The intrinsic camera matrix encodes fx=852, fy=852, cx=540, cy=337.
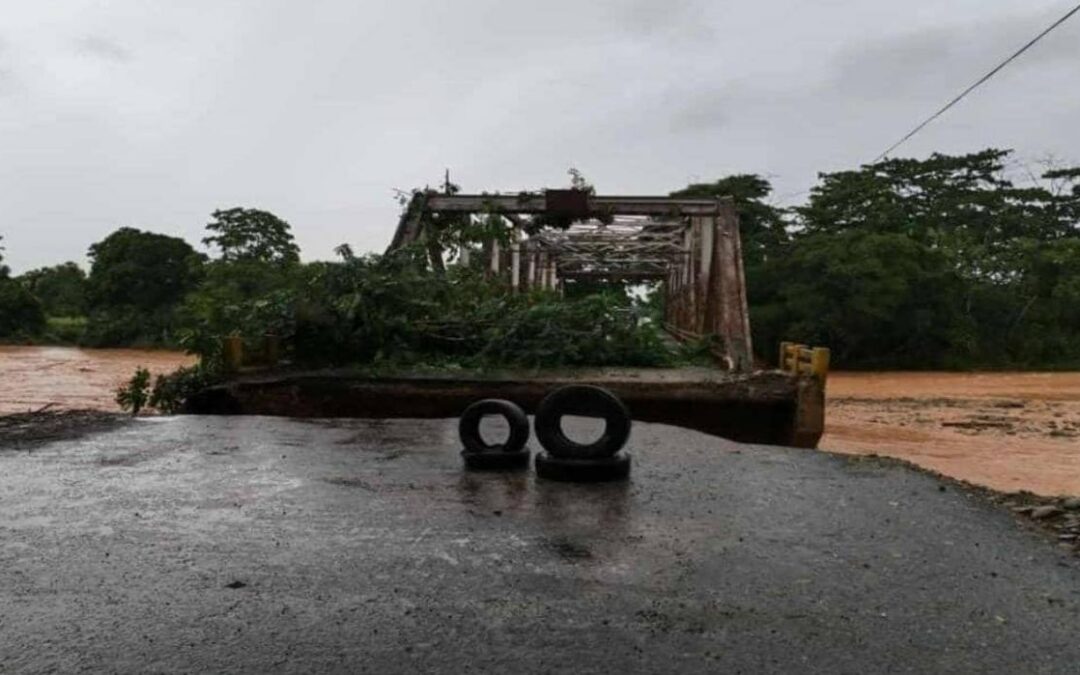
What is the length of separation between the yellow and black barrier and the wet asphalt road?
2.25m

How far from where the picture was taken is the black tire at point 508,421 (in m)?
5.71

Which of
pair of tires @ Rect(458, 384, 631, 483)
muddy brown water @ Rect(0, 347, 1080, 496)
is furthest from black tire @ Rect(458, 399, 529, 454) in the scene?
muddy brown water @ Rect(0, 347, 1080, 496)

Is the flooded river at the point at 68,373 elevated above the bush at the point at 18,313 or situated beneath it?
situated beneath

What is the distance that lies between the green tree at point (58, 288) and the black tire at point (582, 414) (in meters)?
46.5

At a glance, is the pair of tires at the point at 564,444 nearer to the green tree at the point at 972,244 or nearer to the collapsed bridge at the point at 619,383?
the collapsed bridge at the point at 619,383

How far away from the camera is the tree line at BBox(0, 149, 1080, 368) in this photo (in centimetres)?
941

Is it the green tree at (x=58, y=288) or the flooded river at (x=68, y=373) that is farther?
the green tree at (x=58, y=288)

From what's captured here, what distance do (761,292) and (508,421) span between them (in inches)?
1202

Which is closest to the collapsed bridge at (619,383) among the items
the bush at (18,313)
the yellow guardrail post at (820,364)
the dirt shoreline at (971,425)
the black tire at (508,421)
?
the yellow guardrail post at (820,364)

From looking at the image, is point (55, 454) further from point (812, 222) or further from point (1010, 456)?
point (812, 222)

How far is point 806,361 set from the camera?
796 cm

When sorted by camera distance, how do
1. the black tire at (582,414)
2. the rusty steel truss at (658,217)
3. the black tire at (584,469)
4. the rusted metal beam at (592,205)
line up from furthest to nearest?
the rusted metal beam at (592,205) → the rusty steel truss at (658,217) → the black tire at (582,414) → the black tire at (584,469)

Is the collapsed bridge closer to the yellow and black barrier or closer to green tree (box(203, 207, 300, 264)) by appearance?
the yellow and black barrier

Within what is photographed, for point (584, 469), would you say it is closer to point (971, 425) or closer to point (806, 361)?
point (806, 361)
